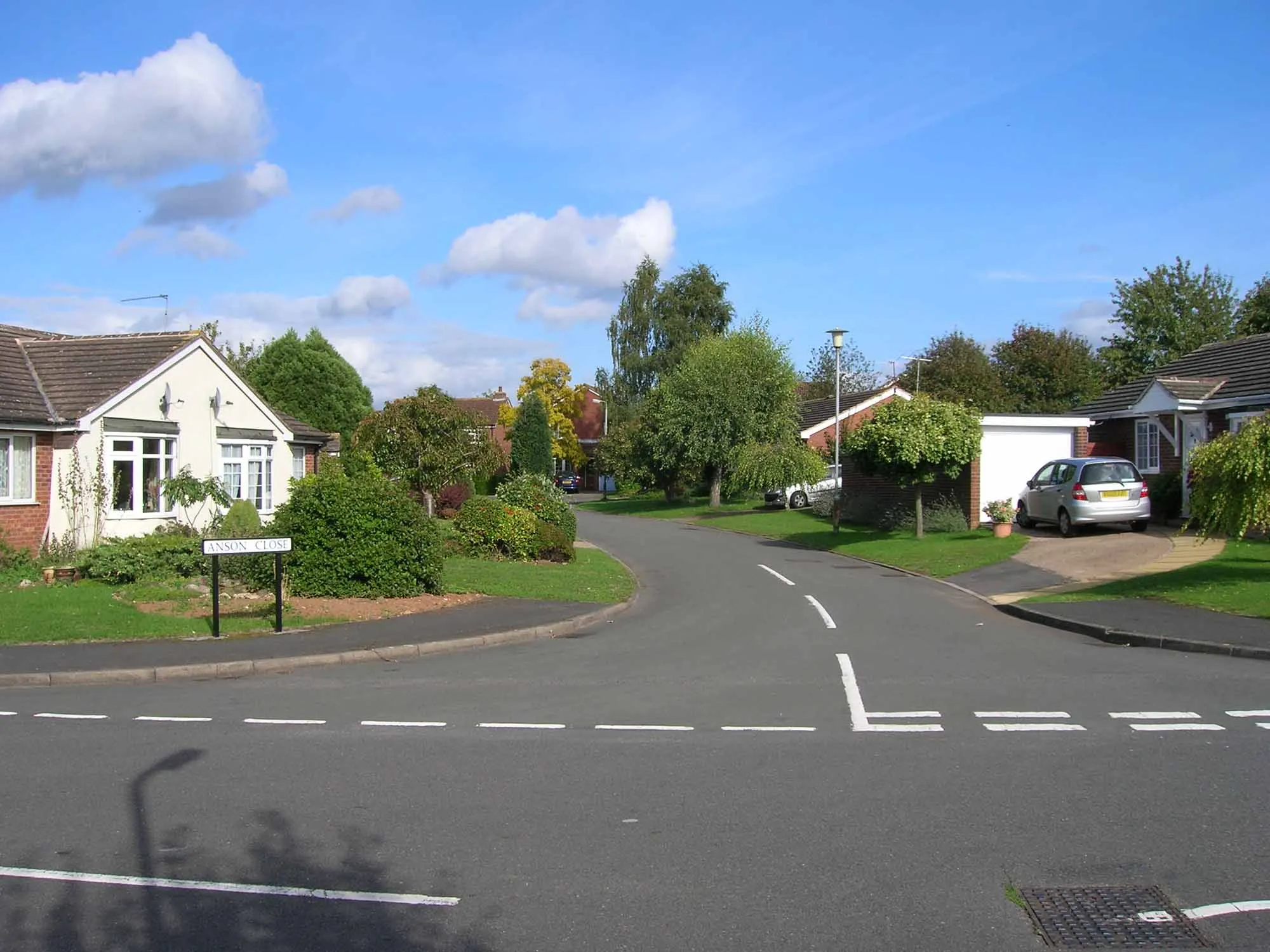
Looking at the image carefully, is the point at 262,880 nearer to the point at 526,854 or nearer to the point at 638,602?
the point at 526,854

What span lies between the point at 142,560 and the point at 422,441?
12931 millimetres

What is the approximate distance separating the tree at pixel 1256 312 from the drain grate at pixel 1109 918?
49.1 m

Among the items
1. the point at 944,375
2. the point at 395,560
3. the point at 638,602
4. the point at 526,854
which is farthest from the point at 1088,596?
the point at 944,375

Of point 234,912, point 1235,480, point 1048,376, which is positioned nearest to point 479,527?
point 1235,480

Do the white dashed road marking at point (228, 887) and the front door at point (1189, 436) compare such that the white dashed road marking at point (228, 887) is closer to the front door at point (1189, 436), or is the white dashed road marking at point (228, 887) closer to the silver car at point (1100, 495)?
the silver car at point (1100, 495)

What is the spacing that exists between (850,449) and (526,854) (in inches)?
987

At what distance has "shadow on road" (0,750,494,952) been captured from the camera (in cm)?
470

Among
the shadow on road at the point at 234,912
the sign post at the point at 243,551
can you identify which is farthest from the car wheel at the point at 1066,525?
the shadow on road at the point at 234,912

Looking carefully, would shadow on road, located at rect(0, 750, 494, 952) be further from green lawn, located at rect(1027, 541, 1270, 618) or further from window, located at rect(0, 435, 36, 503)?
window, located at rect(0, 435, 36, 503)

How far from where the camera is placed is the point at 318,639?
45.1 ft

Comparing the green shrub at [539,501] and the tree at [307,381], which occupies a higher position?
the tree at [307,381]

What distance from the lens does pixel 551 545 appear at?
24.9 metres

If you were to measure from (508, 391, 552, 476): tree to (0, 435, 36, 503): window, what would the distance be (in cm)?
4104

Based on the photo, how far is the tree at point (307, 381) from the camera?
51.8 m
